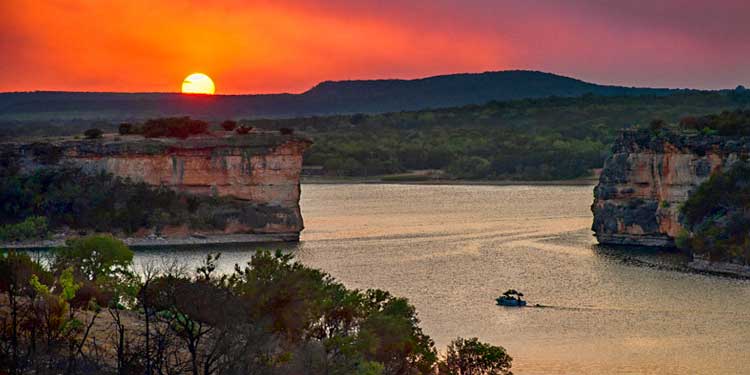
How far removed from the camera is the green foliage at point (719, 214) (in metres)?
69.5

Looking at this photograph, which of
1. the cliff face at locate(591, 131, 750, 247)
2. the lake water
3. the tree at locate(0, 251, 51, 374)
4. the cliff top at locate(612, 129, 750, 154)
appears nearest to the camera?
the tree at locate(0, 251, 51, 374)

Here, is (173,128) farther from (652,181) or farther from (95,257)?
(95,257)

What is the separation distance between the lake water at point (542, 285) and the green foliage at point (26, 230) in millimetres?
9510

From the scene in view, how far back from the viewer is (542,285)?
2458 inches

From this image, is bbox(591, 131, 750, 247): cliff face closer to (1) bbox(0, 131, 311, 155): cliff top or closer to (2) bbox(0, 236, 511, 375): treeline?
(1) bbox(0, 131, 311, 155): cliff top

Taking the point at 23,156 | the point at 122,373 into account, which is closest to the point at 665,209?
the point at 23,156

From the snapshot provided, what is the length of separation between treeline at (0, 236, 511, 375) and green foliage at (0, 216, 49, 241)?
3841cm

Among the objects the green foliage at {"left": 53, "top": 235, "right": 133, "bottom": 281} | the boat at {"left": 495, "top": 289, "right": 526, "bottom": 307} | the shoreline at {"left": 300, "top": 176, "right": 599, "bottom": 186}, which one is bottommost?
the shoreline at {"left": 300, "top": 176, "right": 599, "bottom": 186}

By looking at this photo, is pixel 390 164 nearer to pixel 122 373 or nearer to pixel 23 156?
pixel 23 156

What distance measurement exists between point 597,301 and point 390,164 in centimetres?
10651

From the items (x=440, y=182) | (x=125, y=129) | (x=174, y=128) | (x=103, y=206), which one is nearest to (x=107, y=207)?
(x=103, y=206)

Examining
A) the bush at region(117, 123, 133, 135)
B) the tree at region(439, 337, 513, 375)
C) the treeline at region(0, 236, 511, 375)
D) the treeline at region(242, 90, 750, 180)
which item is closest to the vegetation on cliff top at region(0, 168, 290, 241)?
the bush at region(117, 123, 133, 135)

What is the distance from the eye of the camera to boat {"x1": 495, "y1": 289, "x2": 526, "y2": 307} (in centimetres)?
5594

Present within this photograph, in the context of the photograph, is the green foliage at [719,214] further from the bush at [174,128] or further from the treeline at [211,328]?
the treeline at [211,328]
